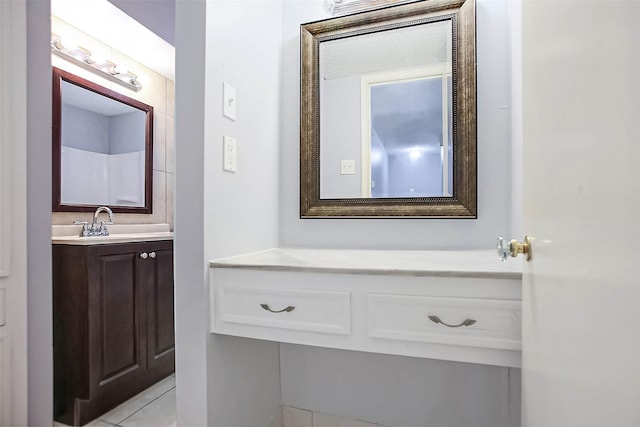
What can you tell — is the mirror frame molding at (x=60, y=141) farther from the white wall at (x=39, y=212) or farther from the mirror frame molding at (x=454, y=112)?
the mirror frame molding at (x=454, y=112)

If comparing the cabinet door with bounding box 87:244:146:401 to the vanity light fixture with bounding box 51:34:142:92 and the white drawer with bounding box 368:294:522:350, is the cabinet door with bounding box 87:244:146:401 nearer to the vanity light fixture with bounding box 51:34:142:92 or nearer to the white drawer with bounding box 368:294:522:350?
the vanity light fixture with bounding box 51:34:142:92

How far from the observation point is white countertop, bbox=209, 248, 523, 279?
913 mm

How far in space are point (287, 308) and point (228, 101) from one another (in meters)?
0.75

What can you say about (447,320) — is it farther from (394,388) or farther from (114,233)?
(114,233)

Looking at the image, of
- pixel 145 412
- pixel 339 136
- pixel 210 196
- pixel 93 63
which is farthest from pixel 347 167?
pixel 93 63

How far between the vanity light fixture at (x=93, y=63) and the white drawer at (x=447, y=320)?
2274 mm

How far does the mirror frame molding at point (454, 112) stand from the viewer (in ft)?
4.33

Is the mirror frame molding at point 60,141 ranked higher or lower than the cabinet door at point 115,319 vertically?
higher

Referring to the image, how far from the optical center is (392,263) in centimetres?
106

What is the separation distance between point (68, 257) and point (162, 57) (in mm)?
1608

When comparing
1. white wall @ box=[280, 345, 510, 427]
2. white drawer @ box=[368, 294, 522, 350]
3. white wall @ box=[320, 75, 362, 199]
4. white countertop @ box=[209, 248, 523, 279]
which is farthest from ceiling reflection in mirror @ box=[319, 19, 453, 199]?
white wall @ box=[280, 345, 510, 427]

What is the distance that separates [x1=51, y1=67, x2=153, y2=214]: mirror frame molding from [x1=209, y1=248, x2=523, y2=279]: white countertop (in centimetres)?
143

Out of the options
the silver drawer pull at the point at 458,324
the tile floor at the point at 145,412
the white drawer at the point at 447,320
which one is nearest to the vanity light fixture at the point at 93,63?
the tile floor at the point at 145,412

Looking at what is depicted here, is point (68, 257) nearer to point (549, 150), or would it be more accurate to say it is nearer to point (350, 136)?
point (350, 136)
